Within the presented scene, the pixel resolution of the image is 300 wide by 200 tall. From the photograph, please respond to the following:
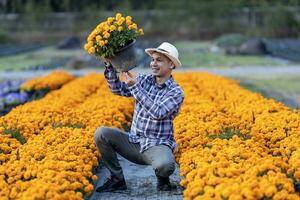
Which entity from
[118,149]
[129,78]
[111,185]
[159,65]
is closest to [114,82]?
[129,78]

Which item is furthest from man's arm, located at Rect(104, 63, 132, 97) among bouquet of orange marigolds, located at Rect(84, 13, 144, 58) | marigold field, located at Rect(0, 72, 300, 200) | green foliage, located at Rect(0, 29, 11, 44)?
green foliage, located at Rect(0, 29, 11, 44)

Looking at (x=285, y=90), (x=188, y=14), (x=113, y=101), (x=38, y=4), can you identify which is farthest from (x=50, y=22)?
(x=113, y=101)

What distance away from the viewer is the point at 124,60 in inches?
236

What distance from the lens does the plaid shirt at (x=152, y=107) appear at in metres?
5.59

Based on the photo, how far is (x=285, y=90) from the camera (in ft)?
48.4

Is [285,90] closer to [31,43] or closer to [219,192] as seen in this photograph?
[219,192]

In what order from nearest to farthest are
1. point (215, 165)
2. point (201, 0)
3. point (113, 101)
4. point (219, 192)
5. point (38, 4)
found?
point (219, 192), point (215, 165), point (113, 101), point (201, 0), point (38, 4)

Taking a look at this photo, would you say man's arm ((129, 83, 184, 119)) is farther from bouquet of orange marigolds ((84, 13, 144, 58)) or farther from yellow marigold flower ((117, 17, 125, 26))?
yellow marigold flower ((117, 17, 125, 26))

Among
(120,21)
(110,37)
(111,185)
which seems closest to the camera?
(111,185)

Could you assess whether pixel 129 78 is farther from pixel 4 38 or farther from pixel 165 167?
pixel 4 38

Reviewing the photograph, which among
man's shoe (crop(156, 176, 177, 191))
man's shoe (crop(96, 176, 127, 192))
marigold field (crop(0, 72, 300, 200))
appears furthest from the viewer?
man's shoe (crop(96, 176, 127, 192))

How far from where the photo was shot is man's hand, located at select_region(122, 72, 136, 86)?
5.59 m

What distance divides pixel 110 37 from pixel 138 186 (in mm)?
1385

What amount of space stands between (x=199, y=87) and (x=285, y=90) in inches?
125
